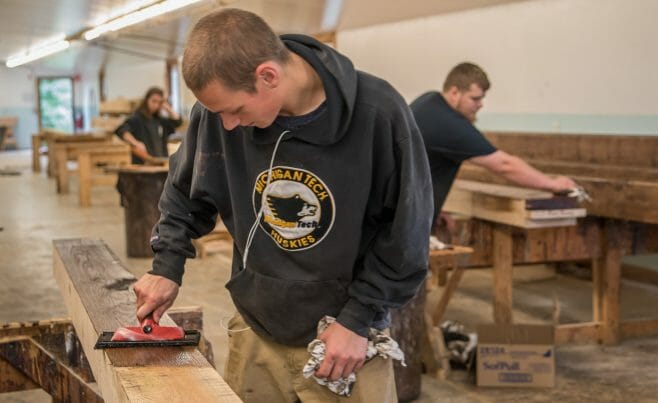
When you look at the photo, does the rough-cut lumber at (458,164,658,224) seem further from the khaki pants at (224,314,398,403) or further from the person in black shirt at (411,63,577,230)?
the khaki pants at (224,314,398,403)

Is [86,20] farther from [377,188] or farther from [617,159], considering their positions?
[377,188]

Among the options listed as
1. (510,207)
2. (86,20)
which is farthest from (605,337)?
(86,20)

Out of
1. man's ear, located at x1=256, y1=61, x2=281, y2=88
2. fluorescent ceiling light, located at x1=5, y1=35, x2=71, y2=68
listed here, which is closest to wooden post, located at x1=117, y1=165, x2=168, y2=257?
man's ear, located at x1=256, y1=61, x2=281, y2=88

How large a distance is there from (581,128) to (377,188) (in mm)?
5926

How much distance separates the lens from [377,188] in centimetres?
214

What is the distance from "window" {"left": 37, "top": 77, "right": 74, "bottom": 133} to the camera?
94.1ft

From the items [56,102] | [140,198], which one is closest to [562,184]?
[140,198]

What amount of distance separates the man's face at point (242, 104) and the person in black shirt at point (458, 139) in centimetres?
264

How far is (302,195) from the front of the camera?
215 cm

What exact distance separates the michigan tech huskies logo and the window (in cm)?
2767

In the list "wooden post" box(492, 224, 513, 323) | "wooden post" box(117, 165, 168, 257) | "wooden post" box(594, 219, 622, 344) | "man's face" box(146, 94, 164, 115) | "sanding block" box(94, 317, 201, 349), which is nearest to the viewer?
"sanding block" box(94, 317, 201, 349)

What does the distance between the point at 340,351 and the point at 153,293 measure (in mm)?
538

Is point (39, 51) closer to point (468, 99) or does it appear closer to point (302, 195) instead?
point (468, 99)

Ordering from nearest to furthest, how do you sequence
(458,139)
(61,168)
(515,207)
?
(458,139)
(515,207)
(61,168)
